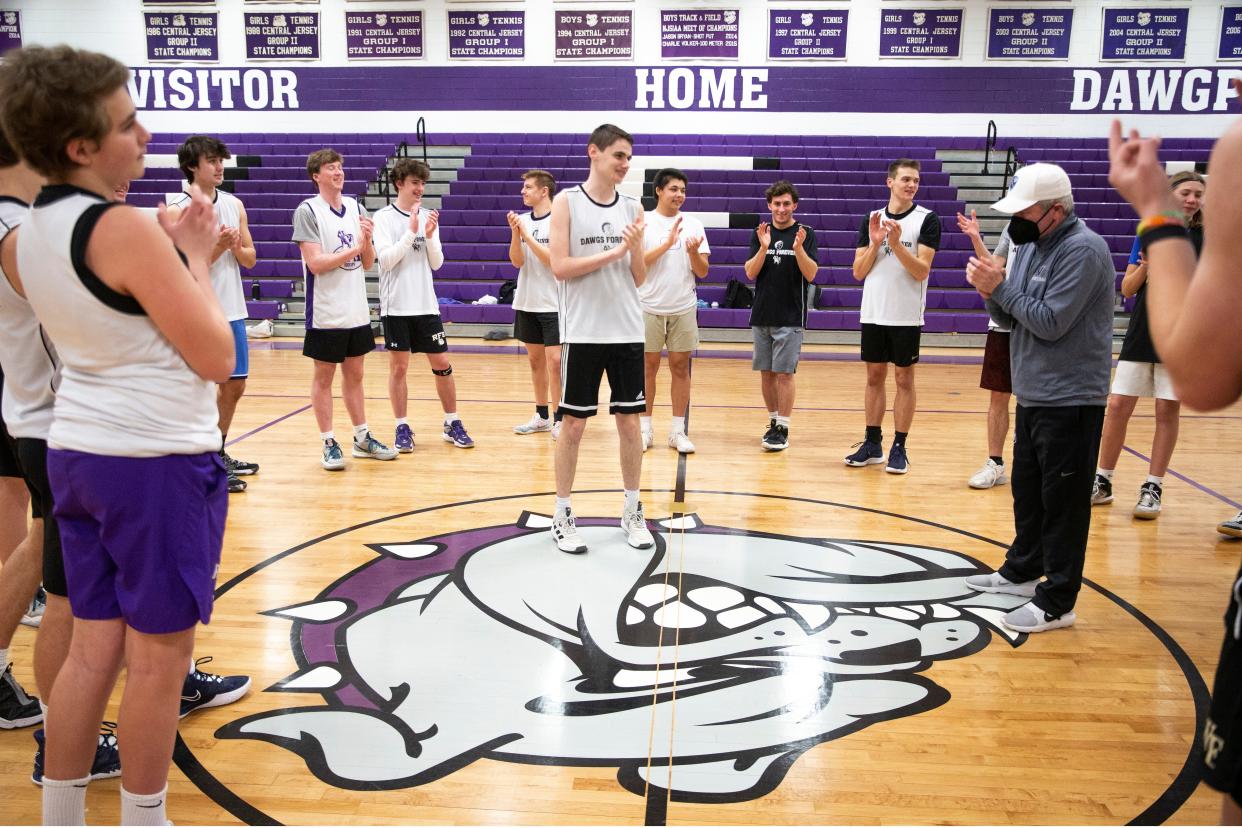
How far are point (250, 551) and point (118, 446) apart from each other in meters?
2.63

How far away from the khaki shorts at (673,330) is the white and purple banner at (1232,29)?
40.5 ft

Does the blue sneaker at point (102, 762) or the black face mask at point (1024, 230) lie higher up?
the black face mask at point (1024, 230)

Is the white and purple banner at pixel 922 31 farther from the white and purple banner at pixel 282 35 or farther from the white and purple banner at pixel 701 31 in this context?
the white and purple banner at pixel 282 35

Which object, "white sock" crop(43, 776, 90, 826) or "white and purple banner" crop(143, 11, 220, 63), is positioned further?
"white and purple banner" crop(143, 11, 220, 63)

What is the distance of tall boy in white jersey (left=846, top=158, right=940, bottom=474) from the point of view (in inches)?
213

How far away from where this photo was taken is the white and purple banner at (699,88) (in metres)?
14.0

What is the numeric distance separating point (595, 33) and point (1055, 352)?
1285 centimetres

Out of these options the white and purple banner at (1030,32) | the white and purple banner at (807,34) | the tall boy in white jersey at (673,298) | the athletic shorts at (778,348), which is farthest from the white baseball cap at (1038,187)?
the white and purple banner at (1030,32)

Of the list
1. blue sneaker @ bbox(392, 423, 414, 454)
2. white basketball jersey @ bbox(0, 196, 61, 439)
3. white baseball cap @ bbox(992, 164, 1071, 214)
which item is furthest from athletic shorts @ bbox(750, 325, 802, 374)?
white basketball jersey @ bbox(0, 196, 61, 439)

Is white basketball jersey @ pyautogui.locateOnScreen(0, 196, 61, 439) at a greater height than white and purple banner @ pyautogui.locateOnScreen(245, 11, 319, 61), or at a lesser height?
lesser

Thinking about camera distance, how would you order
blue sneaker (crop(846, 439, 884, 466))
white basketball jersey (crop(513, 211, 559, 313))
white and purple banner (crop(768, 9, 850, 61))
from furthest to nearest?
white and purple banner (crop(768, 9, 850, 61)) → white basketball jersey (crop(513, 211, 559, 313)) → blue sneaker (crop(846, 439, 884, 466))

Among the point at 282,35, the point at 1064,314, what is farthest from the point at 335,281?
the point at 282,35

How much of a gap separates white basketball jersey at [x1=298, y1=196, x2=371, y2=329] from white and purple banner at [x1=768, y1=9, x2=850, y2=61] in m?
10.8

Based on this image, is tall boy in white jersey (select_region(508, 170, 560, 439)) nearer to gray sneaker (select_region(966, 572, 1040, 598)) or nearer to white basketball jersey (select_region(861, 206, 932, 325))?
white basketball jersey (select_region(861, 206, 932, 325))
